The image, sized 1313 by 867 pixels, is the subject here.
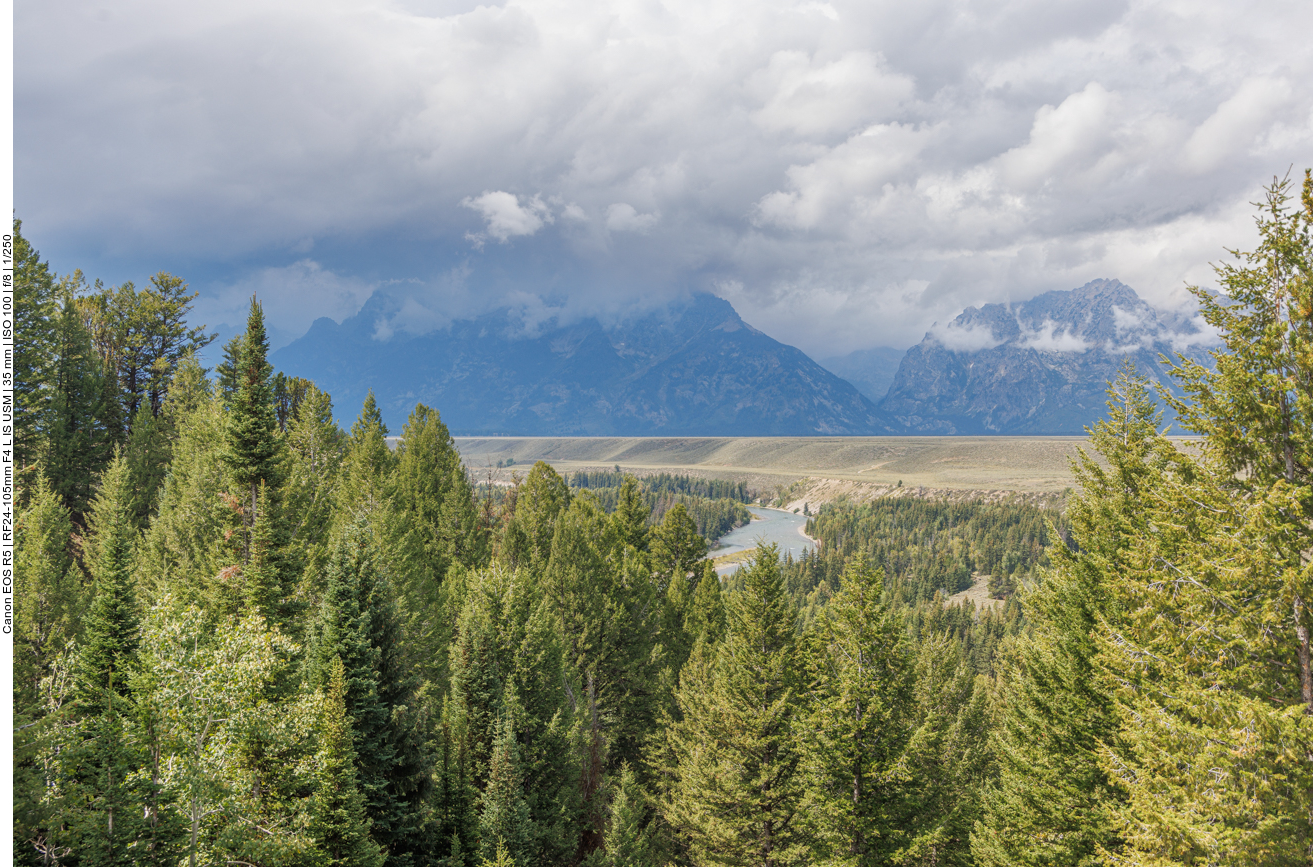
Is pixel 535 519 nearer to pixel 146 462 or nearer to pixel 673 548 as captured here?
pixel 673 548

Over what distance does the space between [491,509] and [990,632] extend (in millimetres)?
93796

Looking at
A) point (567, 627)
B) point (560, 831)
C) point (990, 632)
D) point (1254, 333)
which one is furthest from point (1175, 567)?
point (990, 632)

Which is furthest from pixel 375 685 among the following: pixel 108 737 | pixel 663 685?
pixel 663 685

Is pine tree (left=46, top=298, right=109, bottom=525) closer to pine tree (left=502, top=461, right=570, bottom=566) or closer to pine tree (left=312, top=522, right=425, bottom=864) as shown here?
pine tree (left=502, top=461, right=570, bottom=566)

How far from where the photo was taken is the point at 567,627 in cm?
4184

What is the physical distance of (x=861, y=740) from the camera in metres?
21.4

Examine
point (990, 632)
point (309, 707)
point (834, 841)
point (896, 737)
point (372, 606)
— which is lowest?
point (990, 632)

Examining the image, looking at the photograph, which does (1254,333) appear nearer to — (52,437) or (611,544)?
(611,544)

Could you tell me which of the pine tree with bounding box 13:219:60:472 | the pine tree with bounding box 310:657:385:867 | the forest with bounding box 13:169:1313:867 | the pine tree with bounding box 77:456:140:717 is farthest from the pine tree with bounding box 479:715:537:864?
the pine tree with bounding box 13:219:60:472

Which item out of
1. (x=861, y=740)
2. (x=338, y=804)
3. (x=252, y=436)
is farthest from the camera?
(x=252, y=436)

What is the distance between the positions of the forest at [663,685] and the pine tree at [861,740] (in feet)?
0.40

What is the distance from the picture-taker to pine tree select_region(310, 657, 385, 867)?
18203 millimetres

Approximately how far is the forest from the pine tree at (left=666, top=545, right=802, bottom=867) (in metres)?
0.13

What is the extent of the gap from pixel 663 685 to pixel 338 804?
1031 inches
